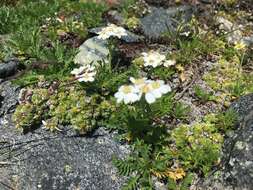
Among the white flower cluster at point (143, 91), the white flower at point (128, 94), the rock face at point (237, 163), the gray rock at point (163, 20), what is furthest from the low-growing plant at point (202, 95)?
the white flower at point (128, 94)

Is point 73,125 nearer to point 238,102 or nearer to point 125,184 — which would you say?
point 125,184

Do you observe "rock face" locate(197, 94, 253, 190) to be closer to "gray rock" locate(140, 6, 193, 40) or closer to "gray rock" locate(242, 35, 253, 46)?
"gray rock" locate(242, 35, 253, 46)

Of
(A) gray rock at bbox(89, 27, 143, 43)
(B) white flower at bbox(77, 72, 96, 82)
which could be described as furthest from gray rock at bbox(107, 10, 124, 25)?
(B) white flower at bbox(77, 72, 96, 82)

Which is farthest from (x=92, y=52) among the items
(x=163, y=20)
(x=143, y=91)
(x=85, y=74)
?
(x=143, y=91)

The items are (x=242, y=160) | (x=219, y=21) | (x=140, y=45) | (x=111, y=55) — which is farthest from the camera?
(x=219, y=21)

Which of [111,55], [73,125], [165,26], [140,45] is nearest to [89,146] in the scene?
[73,125]

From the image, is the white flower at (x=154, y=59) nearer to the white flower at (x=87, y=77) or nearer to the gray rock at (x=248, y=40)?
the white flower at (x=87, y=77)
